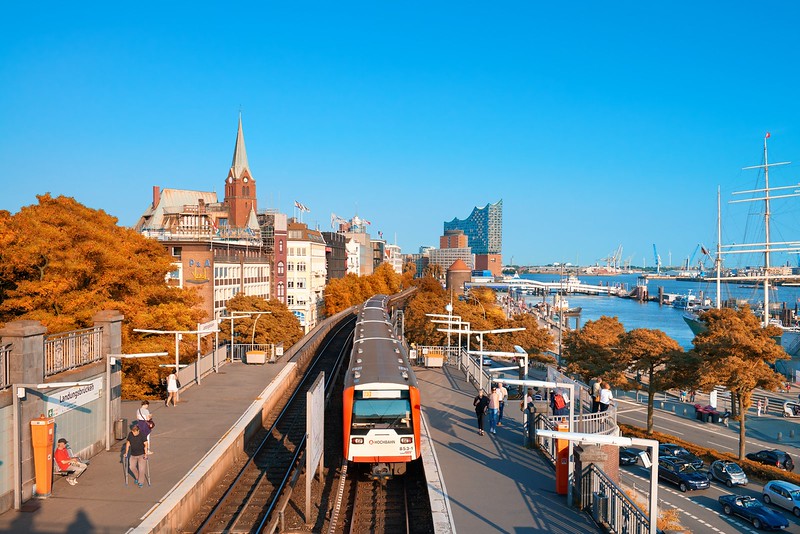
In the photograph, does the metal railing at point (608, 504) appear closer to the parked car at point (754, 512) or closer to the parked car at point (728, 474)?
the parked car at point (754, 512)

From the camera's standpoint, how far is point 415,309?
202 ft

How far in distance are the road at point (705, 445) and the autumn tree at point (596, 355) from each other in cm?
467

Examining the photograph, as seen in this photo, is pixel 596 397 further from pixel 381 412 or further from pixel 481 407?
pixel 381 412

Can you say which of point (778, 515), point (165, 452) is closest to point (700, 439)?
point (778, 515)

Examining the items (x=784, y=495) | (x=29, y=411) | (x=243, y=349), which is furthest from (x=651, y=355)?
Answer: (x=29, y=411)

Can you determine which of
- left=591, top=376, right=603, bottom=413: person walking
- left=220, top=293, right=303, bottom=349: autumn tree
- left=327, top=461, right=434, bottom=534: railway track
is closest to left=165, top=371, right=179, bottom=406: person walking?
left=327, top=461, right=434, bottom=534: railway track

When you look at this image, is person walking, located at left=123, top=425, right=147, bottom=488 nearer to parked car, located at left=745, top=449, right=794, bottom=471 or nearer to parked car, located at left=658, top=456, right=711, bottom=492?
parked car, located at left=658, top=456, right=711, bottom=492

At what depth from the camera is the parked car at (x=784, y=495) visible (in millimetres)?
27775

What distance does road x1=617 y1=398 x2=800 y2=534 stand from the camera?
2606cm

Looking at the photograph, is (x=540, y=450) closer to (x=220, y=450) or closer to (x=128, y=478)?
(x=220, y=450)

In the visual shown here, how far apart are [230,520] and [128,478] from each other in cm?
270

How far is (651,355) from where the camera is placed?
4253 cm

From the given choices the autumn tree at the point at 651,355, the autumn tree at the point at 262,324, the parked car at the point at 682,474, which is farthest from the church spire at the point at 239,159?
the parked car at the point at 682,474

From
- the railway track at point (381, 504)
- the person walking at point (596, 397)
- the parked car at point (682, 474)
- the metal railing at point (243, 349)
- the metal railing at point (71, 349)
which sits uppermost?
the metal railing at point (71, 349)
